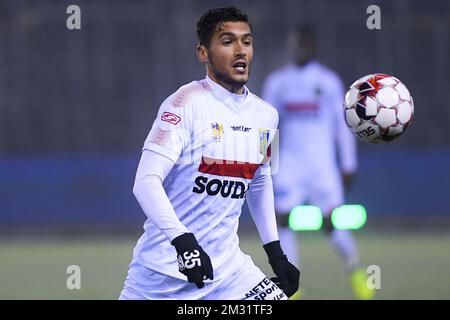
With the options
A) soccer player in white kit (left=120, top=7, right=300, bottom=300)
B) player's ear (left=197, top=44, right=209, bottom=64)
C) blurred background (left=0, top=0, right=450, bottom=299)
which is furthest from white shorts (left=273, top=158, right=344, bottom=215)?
blurred background (left=0, top=0, right=450, bottom=299)

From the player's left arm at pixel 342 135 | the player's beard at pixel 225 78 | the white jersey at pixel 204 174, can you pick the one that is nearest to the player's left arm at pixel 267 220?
the white jersey at pixel 204 174

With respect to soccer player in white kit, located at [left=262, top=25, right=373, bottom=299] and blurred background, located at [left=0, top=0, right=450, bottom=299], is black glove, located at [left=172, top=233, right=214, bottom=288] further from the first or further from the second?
blurred background, located at [left=0, top=0, right=450, bottom=299]

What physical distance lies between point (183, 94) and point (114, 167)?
451 inches

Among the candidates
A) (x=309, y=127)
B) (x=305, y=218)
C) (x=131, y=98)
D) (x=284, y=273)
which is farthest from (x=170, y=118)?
(x=131, y=98)

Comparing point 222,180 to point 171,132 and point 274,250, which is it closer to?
point 171,132

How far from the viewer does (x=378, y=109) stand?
6.24 meters

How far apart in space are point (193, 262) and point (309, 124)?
5.77 m

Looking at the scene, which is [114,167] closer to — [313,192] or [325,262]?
[325,262]

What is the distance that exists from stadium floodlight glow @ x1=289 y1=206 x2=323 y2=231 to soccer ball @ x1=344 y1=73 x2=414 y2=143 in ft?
8.11

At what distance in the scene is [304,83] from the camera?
10.2 metres

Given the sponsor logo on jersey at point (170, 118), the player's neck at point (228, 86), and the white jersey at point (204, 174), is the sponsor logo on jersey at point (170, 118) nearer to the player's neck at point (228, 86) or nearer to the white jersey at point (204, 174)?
the white jersey at point (204, 174)
